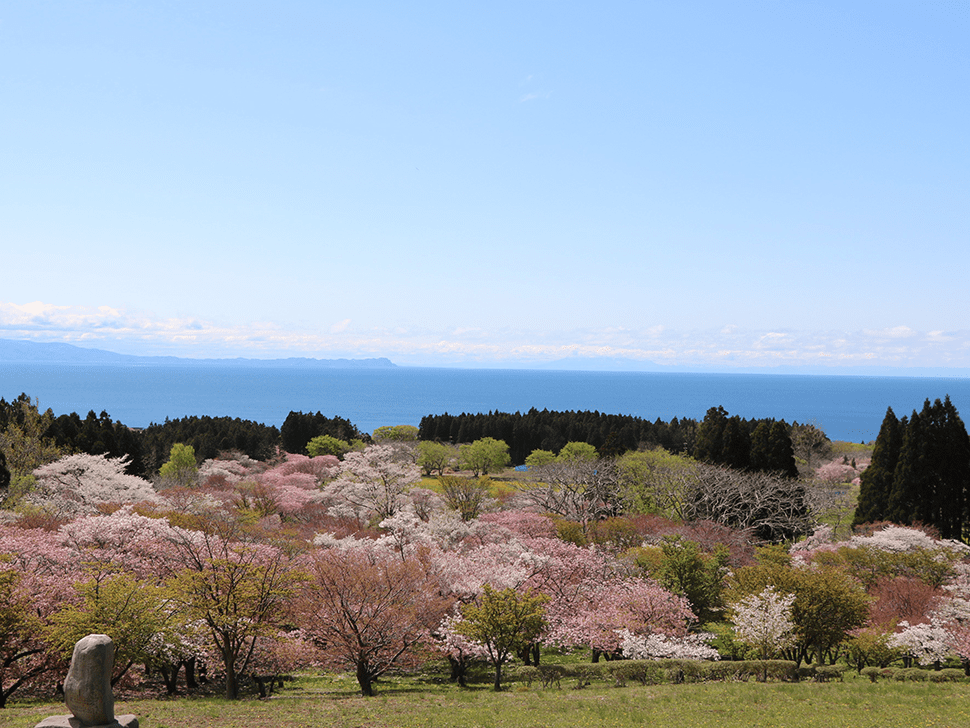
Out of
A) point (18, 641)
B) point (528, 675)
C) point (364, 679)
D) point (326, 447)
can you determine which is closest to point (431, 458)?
point (326, 447)

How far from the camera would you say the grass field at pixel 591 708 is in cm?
1678

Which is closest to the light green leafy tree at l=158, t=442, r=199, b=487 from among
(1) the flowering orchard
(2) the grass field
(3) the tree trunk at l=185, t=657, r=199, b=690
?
(1) the flowering orchard

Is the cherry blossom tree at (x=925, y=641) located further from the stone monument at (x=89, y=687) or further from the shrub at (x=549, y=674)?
the stone monument at (x=89, y=687)

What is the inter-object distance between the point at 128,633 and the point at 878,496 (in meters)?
53.7

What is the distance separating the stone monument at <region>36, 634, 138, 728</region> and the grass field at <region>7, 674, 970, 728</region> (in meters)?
6.16

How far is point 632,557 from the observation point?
3450 centimetres

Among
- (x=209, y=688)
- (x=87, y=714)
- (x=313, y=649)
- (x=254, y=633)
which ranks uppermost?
(x=87, y=714)

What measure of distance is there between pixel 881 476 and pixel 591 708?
43.0 metres

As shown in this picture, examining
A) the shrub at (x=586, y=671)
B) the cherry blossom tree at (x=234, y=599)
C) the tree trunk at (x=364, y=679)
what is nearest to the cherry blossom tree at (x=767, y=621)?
the shrub at (x=586, y=671)

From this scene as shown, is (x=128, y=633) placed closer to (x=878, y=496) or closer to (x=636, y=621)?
(x=636, y=621)

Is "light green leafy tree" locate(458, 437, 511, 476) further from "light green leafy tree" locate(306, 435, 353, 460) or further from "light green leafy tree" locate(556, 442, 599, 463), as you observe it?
"light green leafy tree" locate(306, 435, 353, 460)

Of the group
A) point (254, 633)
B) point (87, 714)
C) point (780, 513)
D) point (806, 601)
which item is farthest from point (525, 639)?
point (780, 513)

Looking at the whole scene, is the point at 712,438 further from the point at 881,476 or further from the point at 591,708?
the point at 591,708

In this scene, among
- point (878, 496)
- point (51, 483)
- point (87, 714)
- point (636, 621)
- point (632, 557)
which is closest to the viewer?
point (87, 714)
